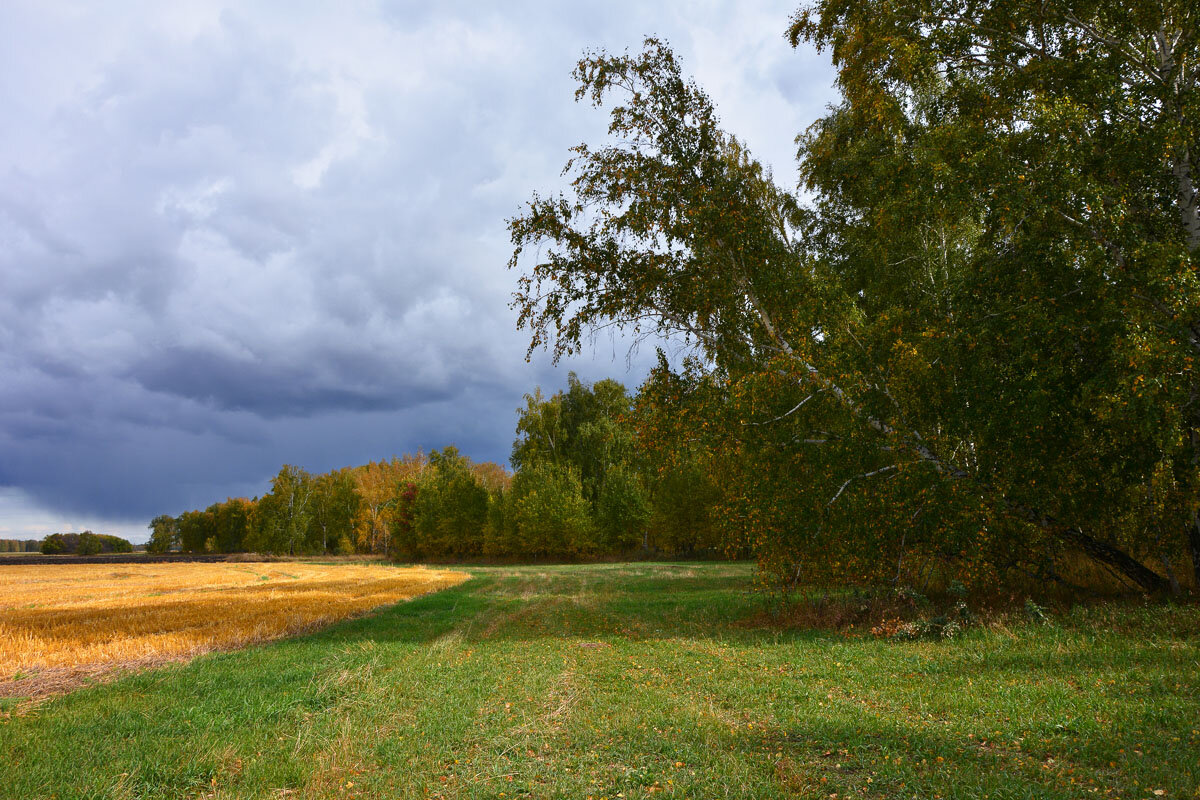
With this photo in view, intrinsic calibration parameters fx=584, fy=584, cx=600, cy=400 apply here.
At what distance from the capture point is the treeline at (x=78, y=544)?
127m

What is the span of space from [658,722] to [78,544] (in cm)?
17061

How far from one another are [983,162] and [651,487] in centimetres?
4934

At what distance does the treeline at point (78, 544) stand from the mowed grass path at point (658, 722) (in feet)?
516

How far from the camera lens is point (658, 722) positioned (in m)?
7.52

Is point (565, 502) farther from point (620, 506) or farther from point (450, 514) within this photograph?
point (450, 514)

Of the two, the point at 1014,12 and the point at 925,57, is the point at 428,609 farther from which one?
the point at 1014,12

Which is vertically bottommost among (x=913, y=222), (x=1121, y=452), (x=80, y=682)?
(x=80, y=682)

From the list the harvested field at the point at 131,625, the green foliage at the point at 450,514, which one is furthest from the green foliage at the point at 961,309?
the green foliage at the point at 450,514

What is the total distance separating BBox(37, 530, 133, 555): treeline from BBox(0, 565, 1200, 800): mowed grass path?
516ft

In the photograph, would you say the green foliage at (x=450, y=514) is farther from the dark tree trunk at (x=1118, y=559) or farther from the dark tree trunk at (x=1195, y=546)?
the dark tree trunk at (x=1195, y=546)

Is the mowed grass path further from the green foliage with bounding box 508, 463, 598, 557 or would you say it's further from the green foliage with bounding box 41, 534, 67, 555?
the green foliage with bounding box 41, 534, 67, 555

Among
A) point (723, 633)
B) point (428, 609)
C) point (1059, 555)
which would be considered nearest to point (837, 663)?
point (723, 633)

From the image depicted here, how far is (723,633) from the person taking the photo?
1442 cm

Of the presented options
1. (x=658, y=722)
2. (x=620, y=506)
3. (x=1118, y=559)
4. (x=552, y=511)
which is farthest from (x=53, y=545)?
(x=1118, y=559)
